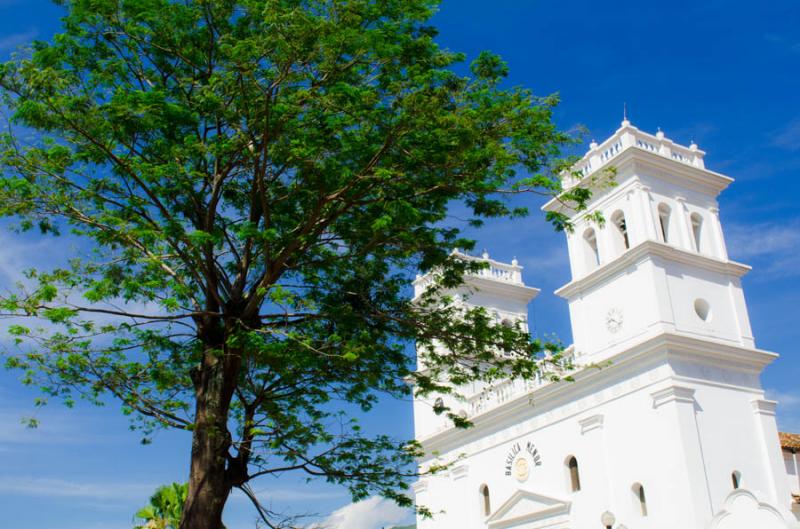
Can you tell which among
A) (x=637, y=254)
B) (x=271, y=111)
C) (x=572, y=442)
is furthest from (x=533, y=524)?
(x=271, y=111)

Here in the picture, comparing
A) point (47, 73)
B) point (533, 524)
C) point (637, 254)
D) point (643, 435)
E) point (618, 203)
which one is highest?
point (618, 203)

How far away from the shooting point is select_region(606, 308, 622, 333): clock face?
26.1 metres

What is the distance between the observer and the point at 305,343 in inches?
404

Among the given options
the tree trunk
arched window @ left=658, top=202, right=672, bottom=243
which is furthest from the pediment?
the tree trunk

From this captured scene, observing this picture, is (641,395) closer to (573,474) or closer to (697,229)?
(573,474)

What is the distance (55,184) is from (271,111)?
364 centimetres

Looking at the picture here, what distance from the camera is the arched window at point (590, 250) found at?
29156mm

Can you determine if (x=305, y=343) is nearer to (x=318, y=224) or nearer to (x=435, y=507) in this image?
(x=318, y=224)

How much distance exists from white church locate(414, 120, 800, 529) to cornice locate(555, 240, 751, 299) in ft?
0.16

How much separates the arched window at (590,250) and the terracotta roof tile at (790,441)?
10.6m

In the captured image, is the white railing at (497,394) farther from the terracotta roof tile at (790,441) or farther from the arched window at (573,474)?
the terracotta roof tile at (790,441)

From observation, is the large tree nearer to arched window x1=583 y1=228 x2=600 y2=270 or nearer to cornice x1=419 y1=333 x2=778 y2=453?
cornice x1=419 y1=333 x2=778 y2=453

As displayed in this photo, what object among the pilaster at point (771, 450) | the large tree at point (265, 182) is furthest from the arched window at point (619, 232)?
the large tree at point (265, 182)

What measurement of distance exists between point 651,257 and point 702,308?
2.86 m
